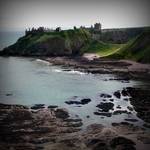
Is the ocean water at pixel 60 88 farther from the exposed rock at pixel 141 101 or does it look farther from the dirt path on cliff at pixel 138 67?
the dirt path on cliff at pixel 138 67

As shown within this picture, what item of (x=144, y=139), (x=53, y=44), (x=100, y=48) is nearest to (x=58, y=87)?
(x=144, y=139)

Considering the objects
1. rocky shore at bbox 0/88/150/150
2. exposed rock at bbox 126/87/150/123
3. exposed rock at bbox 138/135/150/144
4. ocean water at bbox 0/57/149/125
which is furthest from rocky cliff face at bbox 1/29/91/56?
exposed rock at bbox 138/135/150/144

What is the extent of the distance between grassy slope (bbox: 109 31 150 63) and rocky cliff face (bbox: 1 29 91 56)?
1730 cm

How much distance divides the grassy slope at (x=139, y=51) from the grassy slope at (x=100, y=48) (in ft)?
30.2

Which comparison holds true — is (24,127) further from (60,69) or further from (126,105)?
(60,69)

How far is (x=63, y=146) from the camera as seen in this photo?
2378cm

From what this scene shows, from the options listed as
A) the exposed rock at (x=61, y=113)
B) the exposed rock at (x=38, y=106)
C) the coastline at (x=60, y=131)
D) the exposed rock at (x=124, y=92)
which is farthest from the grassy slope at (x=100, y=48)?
the exposed rock at (x=61, y=113)

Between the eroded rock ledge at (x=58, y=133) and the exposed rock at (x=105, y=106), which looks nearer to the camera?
the eroded rock ledge at (x=58, y=133)

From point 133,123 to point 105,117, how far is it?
3054 millimetres

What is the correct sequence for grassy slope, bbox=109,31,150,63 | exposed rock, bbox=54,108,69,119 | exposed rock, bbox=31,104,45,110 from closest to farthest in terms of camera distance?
exposed rock, bbox=54,108,69,119, exposed rock, bbox=31,104,45,110, grassy slope, bbox=109,31,150,63

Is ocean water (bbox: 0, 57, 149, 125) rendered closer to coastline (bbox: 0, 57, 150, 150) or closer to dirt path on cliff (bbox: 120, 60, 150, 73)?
coastline (bbox: 0, 57, 150, 150)

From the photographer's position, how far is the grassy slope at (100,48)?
85000 millimetres

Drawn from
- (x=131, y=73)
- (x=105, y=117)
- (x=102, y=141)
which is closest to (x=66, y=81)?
(x=131, y=73)

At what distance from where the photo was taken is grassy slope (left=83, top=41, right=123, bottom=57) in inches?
3346
